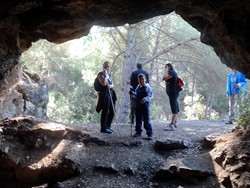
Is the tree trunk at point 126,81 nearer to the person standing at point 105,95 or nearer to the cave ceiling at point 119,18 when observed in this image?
the person standing at point 105,95

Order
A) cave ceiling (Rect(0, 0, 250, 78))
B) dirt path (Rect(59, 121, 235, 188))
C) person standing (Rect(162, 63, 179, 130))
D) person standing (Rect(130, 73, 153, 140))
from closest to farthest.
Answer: dirt path (Rect(59, 121, 235, 188)) → cave ceiling (Rect(0, 0, 250, 78)) → person standing (Rect(130, 73, 153, 140)) → person standing (Rect(162, 63, 179, 130))

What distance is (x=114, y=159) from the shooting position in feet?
21.6

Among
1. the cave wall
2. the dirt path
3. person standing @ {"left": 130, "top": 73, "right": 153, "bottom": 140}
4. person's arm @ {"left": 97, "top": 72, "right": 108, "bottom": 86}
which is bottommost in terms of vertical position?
the dirt path

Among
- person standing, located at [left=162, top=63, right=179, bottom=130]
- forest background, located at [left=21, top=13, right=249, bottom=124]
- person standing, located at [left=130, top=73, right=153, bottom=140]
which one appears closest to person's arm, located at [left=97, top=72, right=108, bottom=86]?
person standing, located at [left=130, top=73, right=153, bottom=140]

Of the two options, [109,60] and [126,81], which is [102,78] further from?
[109,60]

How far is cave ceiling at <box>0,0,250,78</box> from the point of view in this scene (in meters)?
6.04

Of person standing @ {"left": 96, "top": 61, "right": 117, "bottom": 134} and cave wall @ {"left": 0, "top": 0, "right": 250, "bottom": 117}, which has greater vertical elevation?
cave wall @ {"left": 0, "top": 0, "right": 250, "bottom": 117}

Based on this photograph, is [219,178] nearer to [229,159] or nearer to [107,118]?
[229,159]

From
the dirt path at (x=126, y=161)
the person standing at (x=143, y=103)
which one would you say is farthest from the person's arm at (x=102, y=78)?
the dirt path at (x=126, y=161)

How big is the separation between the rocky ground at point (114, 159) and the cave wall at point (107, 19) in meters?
1.67

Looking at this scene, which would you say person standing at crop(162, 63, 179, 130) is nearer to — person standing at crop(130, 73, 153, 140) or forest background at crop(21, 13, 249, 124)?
person standing at crop(130, 73, 153, 140)

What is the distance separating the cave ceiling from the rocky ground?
2016 millimetres

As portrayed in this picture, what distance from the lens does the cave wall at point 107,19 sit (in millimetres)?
6051

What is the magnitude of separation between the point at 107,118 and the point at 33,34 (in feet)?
10.8
